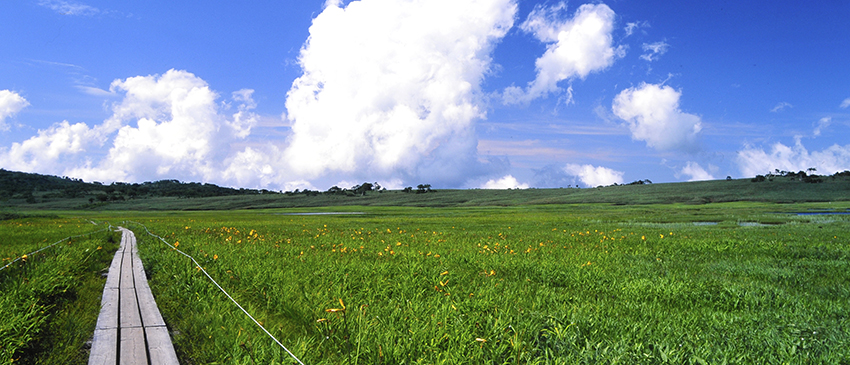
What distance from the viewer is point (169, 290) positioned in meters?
6.68

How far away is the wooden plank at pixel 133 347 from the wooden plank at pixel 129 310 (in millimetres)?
213

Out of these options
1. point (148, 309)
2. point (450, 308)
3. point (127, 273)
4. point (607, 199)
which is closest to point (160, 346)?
point (148, 309)

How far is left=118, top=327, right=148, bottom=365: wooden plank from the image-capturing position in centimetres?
378

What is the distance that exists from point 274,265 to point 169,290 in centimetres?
209

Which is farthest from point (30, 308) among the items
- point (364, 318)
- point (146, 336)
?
point (364, 318)

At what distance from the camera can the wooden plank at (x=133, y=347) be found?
3.78 meters

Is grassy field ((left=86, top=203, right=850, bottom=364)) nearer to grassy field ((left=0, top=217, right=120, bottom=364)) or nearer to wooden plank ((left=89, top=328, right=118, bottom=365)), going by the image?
wooden plank ((left=89, top=328, right=118, bottom=365))

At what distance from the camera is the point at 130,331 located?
4.54 meters

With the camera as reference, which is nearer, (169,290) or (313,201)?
(169,290)

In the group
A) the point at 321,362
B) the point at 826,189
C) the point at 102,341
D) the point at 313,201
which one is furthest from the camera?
the point at 313,201

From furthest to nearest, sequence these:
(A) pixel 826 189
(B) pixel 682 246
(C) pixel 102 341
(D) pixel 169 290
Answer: (A) pixel 826 189
(B) pixel 682 246
(D) pixel 169 290
(C) pixel 102 341

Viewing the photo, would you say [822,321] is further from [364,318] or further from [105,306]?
[105,306]

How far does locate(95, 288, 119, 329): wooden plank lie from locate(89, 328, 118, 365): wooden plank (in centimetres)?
20

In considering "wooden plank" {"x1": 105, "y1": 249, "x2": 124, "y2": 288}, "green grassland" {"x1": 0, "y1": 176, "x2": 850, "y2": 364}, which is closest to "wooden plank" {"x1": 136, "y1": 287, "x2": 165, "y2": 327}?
"green grassland" {"x1": 0, "y1": 176, "x2": 850, "y2": 364}
